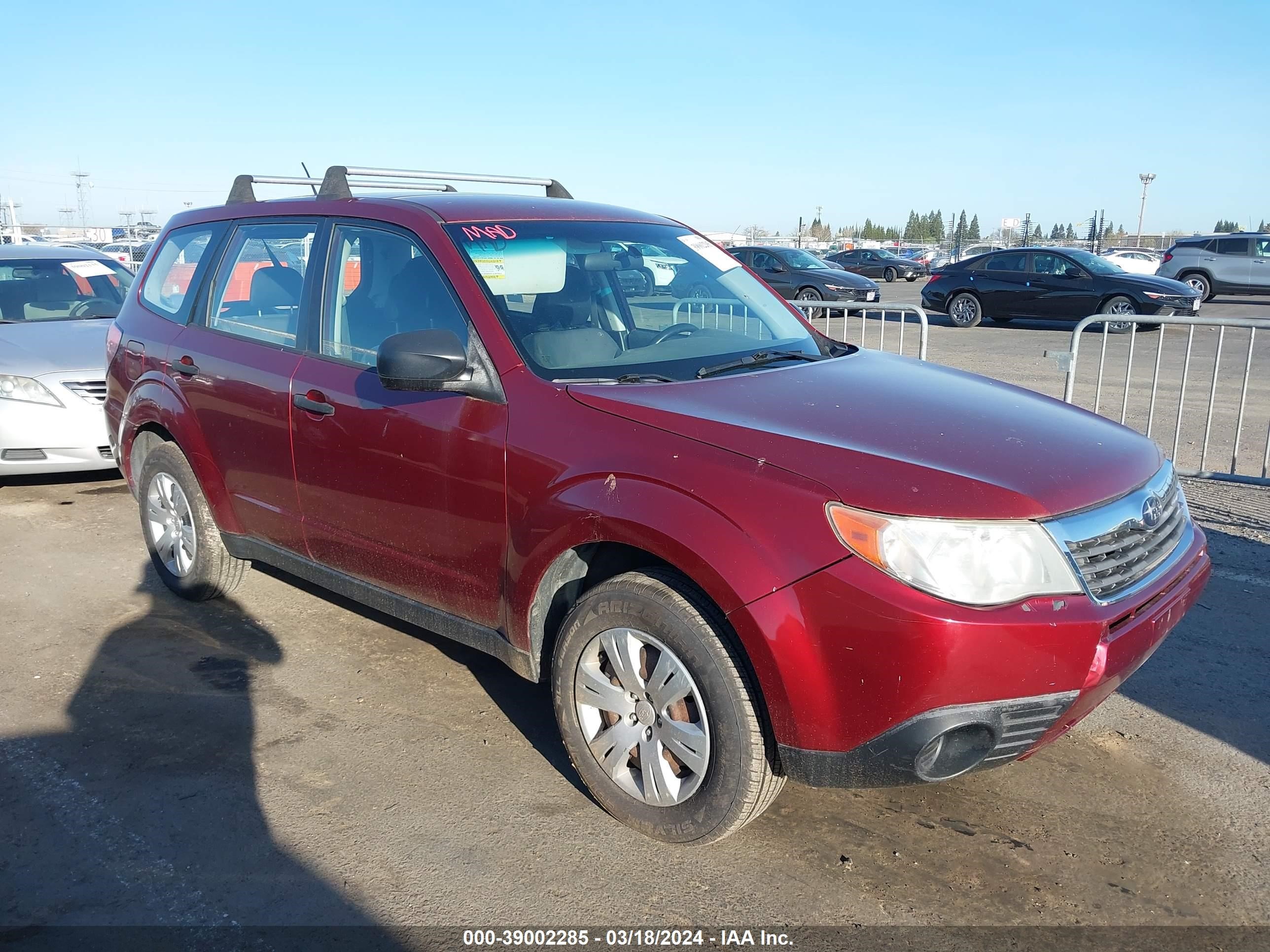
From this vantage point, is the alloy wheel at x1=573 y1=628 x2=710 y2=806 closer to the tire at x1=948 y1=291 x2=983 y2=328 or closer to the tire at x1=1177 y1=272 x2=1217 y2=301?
the tire at x1=948 y1=291 x2=983 y2=328

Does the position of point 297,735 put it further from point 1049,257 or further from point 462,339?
point 1049,257

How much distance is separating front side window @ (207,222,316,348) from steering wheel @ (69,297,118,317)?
454 centimetres

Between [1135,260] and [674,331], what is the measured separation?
38.7 meters

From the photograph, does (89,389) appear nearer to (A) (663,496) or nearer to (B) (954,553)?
(A) (663,496)

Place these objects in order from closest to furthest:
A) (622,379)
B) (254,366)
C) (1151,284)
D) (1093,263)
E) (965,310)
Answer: (622,379) → (254,366) → (1151,284) → (1093,263) → (965,310)

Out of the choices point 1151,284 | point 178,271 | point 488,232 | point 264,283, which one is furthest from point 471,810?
point 1151,284

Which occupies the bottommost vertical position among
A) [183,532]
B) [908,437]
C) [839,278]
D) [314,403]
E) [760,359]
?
[183,532]

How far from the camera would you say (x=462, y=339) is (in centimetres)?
362

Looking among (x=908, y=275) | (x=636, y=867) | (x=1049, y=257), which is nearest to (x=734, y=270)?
(x=636, y=867)

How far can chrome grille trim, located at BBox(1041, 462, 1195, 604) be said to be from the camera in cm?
277

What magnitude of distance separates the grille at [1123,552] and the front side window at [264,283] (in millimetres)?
3069

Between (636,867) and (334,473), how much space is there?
1.91 meters

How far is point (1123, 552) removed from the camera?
2.95m

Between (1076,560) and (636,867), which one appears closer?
(1076,560)
